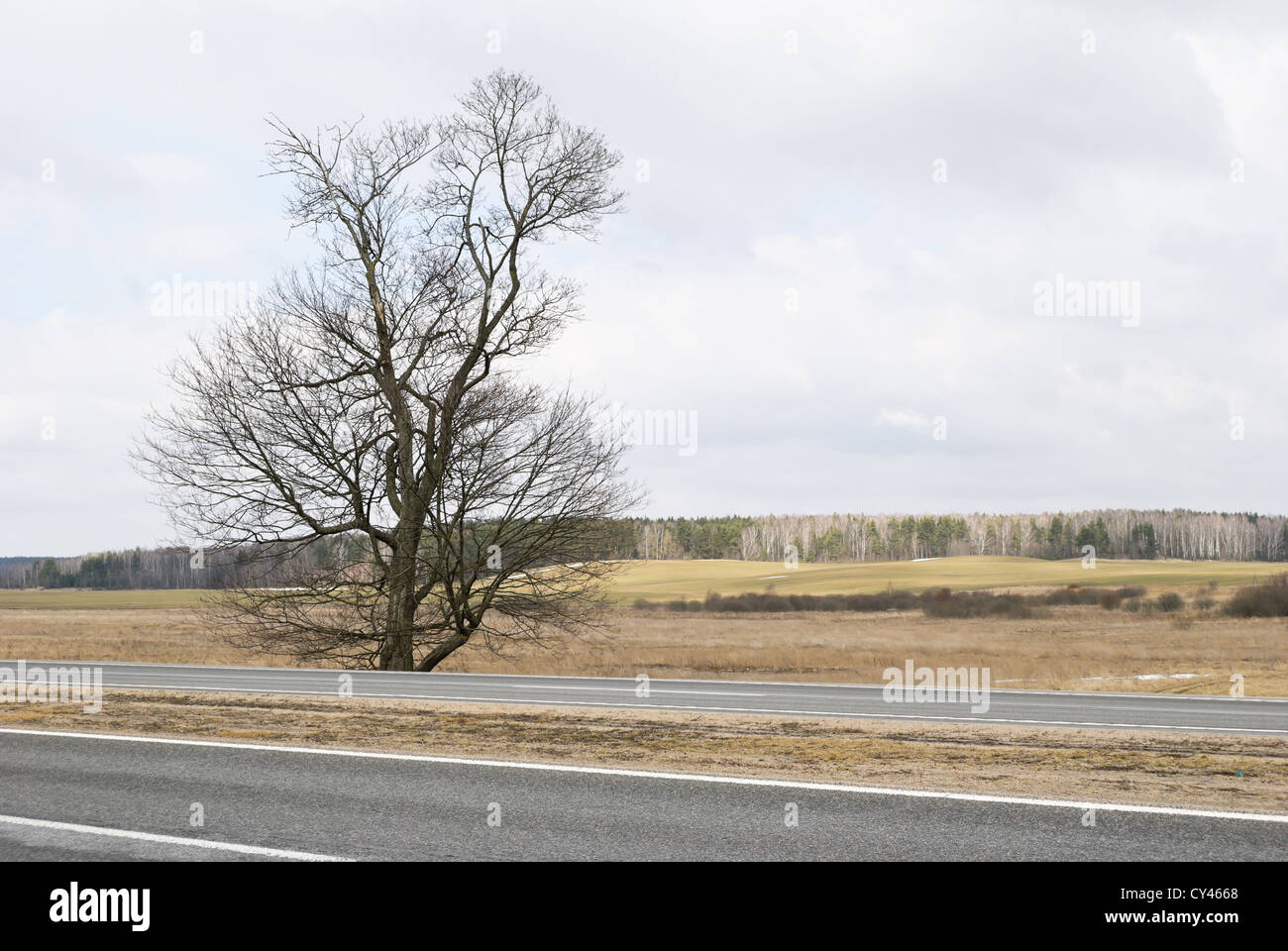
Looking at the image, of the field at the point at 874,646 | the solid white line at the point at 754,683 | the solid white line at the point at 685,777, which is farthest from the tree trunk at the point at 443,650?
the solid white line at the point at 685,777

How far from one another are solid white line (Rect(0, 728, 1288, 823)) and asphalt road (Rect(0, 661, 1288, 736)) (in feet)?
16.1

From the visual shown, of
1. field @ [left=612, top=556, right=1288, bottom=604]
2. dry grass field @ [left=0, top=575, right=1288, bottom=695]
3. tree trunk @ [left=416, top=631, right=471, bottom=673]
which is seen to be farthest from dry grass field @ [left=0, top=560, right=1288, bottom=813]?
field @ [left=612, top=556, right=1288, bottom=604]

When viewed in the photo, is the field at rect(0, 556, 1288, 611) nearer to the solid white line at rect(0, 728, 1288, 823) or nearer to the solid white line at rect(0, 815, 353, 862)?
the solid white line at rect(0, 728, 1288, 823)

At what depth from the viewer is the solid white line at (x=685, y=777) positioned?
7.07m

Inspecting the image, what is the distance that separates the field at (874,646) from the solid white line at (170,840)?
651 inches

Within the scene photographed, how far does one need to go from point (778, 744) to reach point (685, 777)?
A: 6.79ft

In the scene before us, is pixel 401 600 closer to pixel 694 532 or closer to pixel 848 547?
pixel 694 532

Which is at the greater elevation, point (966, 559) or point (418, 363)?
point (418, 363)

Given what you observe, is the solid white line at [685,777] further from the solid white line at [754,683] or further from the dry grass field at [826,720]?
the solid white line at [754,683]

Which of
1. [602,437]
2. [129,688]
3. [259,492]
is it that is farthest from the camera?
[602,437]

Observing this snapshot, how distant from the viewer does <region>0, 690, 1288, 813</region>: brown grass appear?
809 cm

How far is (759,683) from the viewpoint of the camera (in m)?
19.3

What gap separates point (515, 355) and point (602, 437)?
3160 millimetres
